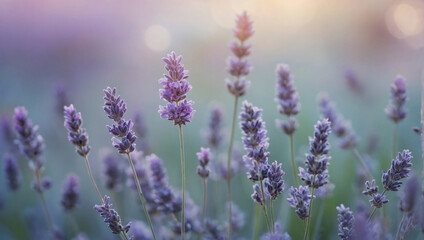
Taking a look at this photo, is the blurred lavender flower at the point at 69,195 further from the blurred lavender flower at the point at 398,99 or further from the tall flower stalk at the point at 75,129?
the blurred lavender flower at the point at 398,99

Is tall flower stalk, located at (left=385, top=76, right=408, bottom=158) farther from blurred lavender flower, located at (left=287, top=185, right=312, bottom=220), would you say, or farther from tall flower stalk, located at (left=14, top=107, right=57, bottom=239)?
tall flower stalk, located at (left=14, top=107, right=57, bottom=239)

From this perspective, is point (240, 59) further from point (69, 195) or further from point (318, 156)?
point (69, 195)

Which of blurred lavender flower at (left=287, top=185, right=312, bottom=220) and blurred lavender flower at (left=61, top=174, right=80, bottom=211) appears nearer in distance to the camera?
blurred lavender flower at (left=287, top=185, right=312, bottom=220)

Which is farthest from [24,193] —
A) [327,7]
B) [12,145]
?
[327,7]

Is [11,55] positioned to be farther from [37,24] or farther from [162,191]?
[162,191]

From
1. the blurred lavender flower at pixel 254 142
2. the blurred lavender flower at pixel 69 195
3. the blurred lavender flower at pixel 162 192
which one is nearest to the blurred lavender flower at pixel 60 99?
the blurred lavender flower at pixel 69 195

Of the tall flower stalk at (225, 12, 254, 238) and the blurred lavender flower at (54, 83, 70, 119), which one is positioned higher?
the blurred lavender flower at (54, 83, 70, 119)

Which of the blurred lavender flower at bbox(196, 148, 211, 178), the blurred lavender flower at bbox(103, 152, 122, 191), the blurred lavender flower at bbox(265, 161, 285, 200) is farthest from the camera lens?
the blurred lavender flower at bbox(103, 152, 122, 191)

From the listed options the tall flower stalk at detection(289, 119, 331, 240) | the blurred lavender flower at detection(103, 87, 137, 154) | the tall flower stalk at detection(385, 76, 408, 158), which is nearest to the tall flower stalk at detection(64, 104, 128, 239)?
the blurred lavender flower at detection(103, 87, 137, 154)
